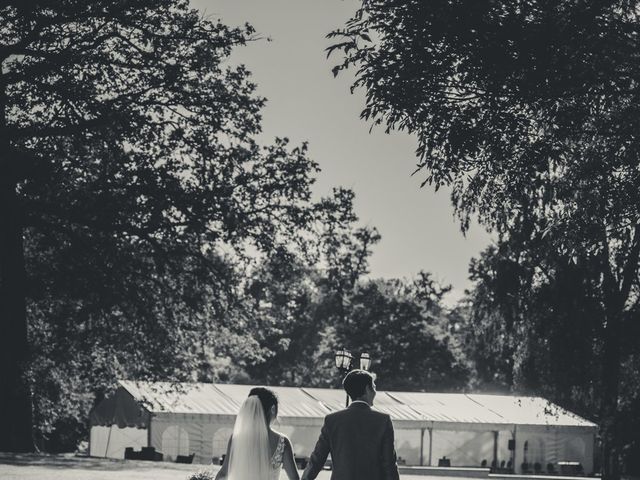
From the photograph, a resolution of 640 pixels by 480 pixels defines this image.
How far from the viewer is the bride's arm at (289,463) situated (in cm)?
670

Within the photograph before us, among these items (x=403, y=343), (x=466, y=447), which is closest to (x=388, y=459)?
(x=466, y=447)

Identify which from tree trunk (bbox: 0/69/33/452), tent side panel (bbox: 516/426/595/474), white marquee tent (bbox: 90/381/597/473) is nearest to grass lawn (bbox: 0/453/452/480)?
tree trunk (bbox: 0/69/33/452)

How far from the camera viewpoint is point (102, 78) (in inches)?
899

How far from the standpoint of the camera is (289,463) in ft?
22.3

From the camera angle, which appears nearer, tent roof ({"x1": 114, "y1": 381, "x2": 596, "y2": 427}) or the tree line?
the tree line

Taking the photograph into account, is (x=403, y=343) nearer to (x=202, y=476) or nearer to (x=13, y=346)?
(x=13, y=346)

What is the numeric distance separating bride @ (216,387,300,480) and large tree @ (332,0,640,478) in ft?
19.6

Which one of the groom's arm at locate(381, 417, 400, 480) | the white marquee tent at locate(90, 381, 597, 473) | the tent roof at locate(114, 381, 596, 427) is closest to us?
the groom's arm at locate(381, 417, 400, 480)

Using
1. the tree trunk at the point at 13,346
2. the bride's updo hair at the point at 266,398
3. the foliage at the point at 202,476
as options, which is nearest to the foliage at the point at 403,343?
the tree trunk at the point at 13,346

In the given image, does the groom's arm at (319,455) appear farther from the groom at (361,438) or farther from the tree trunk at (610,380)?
the tree trunk at (610,380)

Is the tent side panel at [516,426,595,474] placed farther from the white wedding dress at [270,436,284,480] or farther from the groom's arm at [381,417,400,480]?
the groom's arm at [381,417,400,480]

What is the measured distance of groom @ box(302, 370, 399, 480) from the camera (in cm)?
644

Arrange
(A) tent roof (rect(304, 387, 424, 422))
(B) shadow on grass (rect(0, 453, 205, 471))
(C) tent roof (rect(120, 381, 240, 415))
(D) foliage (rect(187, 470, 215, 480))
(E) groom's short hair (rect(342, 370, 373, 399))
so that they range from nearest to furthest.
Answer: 1. (E) groom's short hair (rect(342, 370, 373, 399))
2. (D) foliage (rect(187, 470, 215, 480))
3. (B) shadow on grass (rect(0, 453, 205, 471))
4. (C) tent roof (rect(120, 381, 240, 415))
5. (A) tent roof (rect(304, 387, 424, 422))

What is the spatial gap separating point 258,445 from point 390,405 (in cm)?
3590
